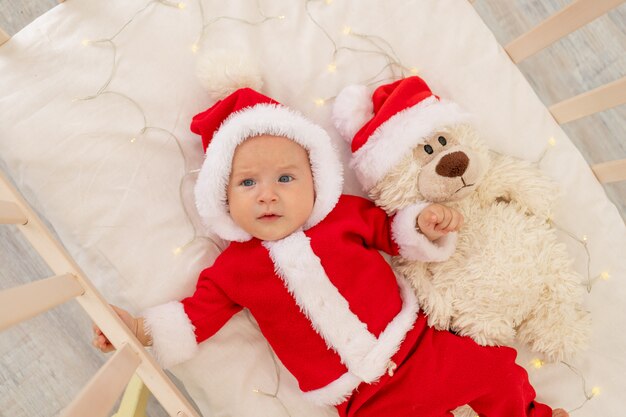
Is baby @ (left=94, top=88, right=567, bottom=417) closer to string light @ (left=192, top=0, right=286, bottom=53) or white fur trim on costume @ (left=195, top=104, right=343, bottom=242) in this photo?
white fur trim on costume @ (left=195, top=104, right=343, bottom=242)

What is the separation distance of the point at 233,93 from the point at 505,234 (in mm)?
517

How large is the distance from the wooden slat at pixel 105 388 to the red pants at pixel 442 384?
1.24 ft

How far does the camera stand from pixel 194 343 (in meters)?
0.82

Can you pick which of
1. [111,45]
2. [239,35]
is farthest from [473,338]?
[111,45]

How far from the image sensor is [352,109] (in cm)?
88

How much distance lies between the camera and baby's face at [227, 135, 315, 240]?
2.54 ft

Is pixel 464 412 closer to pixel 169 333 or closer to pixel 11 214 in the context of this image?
pixel 169 333

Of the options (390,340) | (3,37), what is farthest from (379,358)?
(3,37)

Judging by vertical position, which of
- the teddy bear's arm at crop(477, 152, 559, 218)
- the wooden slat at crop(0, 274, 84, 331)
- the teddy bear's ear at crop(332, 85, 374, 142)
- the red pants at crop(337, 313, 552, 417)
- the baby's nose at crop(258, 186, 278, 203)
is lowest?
the red pants at crop(337, 313, 552, 417)

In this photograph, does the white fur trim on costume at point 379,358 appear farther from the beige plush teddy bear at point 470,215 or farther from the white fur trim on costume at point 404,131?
the white fur trim on costume at point 404,131

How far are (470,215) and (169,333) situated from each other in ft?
1.78

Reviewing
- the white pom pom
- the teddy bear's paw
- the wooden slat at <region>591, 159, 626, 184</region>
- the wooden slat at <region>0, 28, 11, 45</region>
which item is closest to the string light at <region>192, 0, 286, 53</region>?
the white pom pom

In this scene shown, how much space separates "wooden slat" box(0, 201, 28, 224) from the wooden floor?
0.57 m

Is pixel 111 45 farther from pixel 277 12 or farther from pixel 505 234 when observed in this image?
pixel 505 234
